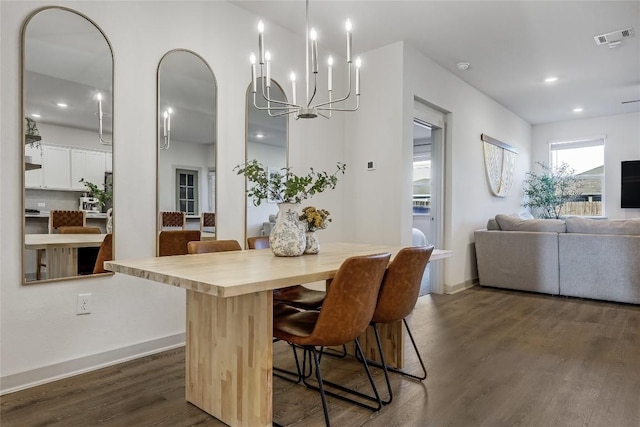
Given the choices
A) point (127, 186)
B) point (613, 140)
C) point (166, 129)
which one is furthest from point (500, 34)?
point (613, 140)

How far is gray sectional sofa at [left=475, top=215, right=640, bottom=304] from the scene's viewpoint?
4.39m

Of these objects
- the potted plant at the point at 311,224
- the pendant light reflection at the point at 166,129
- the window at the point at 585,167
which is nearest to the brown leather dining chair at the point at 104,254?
the pendant light reflection at the point at 166,129

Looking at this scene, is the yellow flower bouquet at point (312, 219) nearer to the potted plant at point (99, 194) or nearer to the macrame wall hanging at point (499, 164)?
the potted plant at point (99, 194)

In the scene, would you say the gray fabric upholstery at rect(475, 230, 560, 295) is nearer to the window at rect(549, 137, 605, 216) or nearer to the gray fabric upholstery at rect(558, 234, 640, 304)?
the gray fabric upholstery at rect(558, 234, 640, 304)

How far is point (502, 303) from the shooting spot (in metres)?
4.49

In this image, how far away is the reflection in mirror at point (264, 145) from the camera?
347cm

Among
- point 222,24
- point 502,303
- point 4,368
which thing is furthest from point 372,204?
point 4,368

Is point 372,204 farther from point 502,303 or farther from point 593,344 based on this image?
point 593,344

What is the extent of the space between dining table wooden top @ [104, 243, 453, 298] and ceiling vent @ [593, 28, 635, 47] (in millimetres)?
3632

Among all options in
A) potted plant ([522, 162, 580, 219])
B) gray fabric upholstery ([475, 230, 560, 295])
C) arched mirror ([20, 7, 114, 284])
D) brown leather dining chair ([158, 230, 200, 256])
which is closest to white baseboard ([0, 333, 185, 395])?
arched mirror ([20, 7, 114, 284])

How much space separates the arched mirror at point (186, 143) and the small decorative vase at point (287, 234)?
100 centimetres

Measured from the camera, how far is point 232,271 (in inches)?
68.2

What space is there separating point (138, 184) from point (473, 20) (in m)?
3.17

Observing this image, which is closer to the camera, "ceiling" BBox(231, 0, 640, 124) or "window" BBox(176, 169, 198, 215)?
"window" BBox(176, 169, 198, 215)
